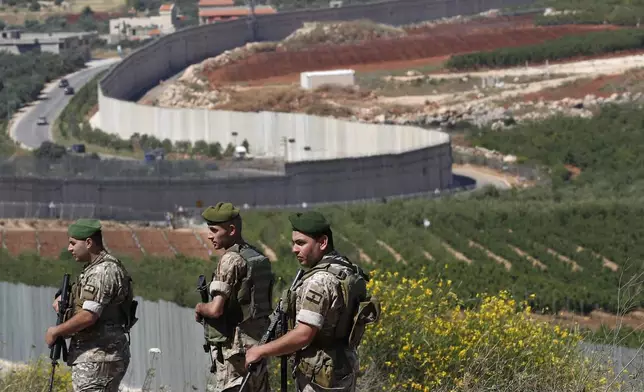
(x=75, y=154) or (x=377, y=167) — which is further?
(x=75, y=154)

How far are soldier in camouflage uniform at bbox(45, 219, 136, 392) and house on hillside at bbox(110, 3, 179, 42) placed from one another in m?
111

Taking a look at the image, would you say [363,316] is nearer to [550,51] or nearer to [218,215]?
[218,215]

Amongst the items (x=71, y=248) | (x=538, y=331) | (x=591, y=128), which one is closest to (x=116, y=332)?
(x=71, y=248)

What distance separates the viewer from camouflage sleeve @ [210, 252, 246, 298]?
32.8 feet

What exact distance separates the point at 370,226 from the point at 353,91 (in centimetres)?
3982

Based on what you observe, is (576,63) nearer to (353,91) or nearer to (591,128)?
(353,91)

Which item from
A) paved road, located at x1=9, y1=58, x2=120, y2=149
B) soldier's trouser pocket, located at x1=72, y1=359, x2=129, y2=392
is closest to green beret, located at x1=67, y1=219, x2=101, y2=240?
soldier's trouser pocket, located at x1=72, y1=359, x2=129, y2=392

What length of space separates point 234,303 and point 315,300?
1.46 meters

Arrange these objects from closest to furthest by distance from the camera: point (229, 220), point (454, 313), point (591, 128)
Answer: point (229, 220), point (454, 313), point (591, 128)

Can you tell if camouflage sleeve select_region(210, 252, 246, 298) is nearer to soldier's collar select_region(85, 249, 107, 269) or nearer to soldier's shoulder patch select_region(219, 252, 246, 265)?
soldier's shoulder patch select_region(219, 252, 246, 265)

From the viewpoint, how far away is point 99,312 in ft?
32.9

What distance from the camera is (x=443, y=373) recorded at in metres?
11.9

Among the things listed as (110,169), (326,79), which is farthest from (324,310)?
(326,79)

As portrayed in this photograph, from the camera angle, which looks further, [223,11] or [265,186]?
[223,11]
